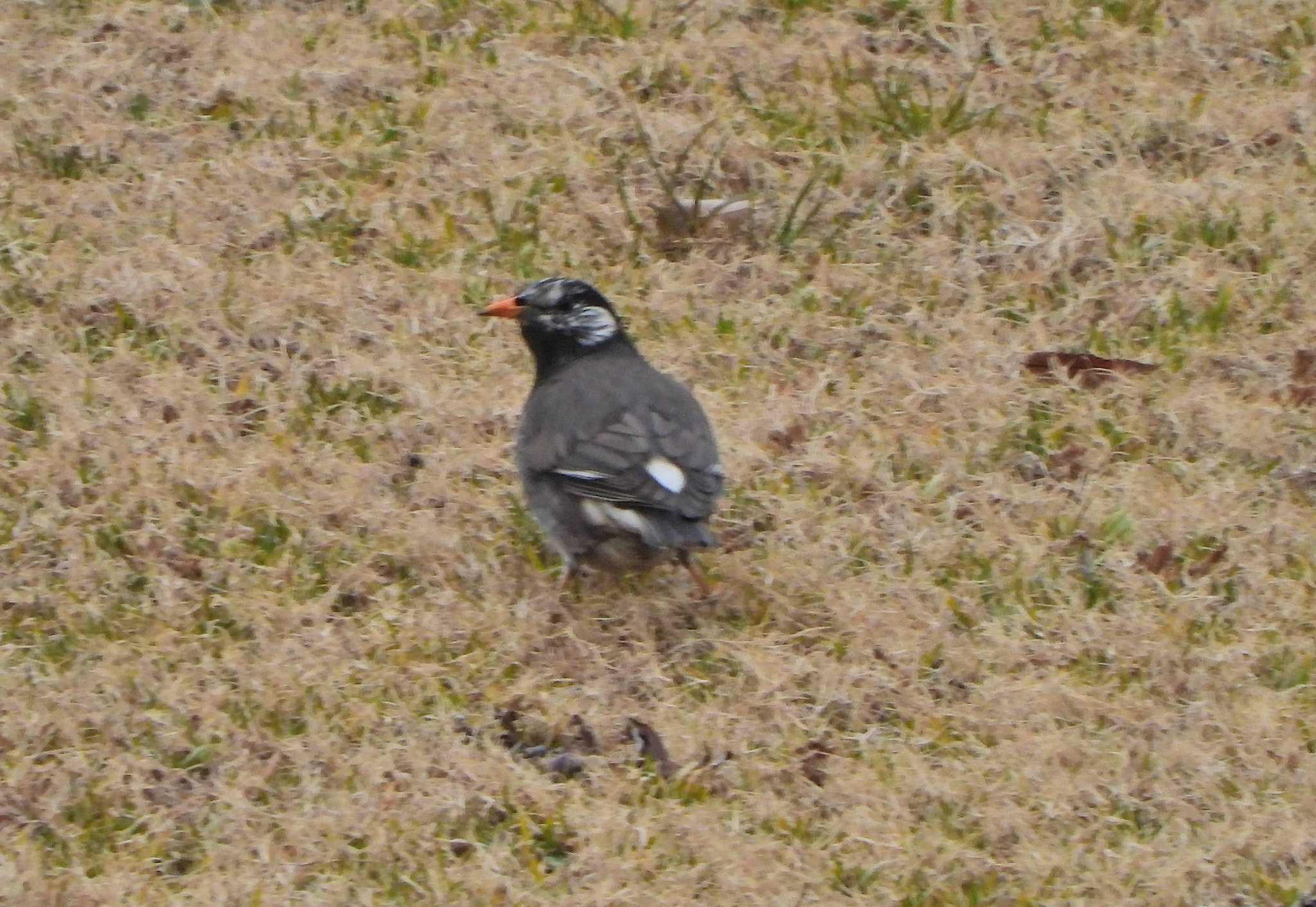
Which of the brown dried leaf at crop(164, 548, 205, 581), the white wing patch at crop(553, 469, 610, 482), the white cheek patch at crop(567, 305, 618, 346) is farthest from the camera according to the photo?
the white cheek patch at crop(567, 305, 618, 346)

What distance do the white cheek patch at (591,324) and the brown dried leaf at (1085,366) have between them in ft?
5.38

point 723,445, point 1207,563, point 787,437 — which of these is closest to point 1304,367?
point 1207,563

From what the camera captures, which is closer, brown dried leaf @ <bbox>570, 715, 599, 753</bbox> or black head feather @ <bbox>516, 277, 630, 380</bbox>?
brown dried leaf @ <bbox>570, 715, 599, 753</bbox>

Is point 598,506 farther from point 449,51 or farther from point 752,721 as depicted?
point 449,51

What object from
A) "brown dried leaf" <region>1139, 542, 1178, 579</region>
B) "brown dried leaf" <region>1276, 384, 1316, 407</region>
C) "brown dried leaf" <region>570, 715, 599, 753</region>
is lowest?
"brown dried leaf" <region>570, 715, 599, 753</region>

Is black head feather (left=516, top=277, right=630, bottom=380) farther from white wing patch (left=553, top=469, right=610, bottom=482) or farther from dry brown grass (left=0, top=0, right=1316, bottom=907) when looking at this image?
white wing patch (left=553, top=469, right=610, bottom=482)

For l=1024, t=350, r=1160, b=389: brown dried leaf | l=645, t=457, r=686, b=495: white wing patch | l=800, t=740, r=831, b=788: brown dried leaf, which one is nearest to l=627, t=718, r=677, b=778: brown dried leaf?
l=800, t=740, r=831, b=788: brown dried leaf

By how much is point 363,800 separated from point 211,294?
2.71 metres

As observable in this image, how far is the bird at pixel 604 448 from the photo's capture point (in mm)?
6496

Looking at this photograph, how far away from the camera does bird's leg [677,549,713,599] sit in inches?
266

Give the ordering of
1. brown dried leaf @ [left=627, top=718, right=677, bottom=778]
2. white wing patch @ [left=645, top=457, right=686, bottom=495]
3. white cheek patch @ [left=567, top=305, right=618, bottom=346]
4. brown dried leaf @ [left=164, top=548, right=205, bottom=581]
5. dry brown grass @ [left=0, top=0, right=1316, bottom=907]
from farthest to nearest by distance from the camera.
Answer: white cheek patch @ [left=567, top=305, right=618, bottom=346]
brown dried leaf @ [left=164, top=548, right=205, bottom=581]
white wing patch @ [left=645, top=457, right=686, bottom=495]
brown dried leaf @ [left=627, top=718, right=677, bottom=778]
dry brown grass @ [left=0, top=0, right=1316, bottom=907]

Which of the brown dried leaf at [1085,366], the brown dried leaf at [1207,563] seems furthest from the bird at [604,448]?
the brown dried leaf at [1207,563]

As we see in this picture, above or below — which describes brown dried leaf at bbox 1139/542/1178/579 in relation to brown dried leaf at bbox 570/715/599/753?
above

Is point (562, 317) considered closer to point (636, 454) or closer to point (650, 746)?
point (636, 454)
